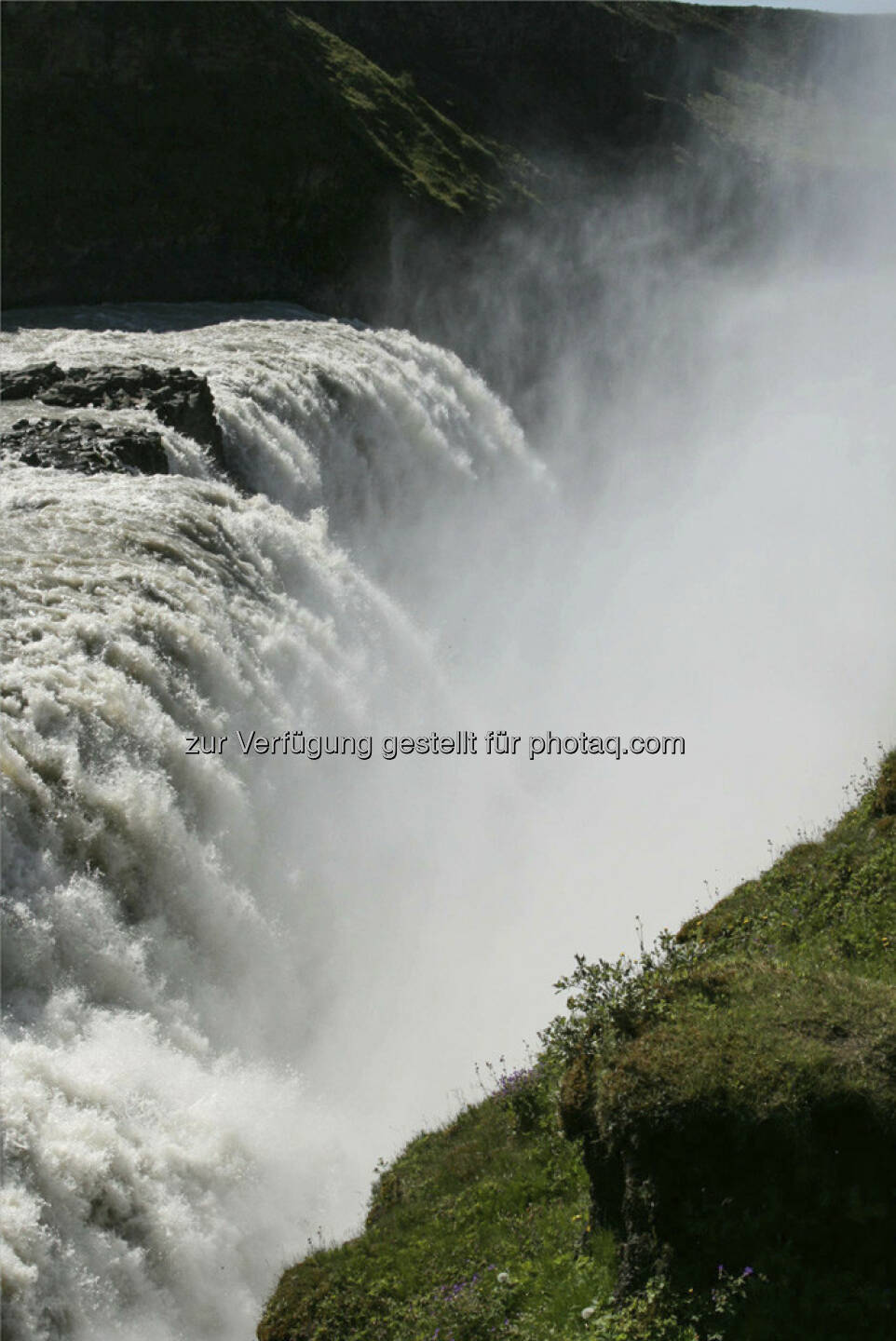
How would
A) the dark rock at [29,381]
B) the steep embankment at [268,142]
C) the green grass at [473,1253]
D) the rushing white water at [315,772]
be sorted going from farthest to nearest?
the steep embankment at [268,142] < the dark rock at [29,381] < the rushing white water at [315,772] < the green grass at [473,1253]

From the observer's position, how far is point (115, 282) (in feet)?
154

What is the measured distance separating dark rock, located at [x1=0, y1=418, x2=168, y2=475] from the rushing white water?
68 cm

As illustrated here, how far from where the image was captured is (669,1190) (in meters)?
7.82

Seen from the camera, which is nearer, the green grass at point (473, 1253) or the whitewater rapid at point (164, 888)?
the green grass at point (473, 1253)

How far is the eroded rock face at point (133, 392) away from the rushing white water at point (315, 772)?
3.52ft

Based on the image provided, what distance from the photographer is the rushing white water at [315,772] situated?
10.7 m

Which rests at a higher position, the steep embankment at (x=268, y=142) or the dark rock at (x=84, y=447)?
the steep embankment at (x=268, y=142)

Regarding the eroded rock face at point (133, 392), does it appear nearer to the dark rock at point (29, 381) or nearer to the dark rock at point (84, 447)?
the dark rock at point (29, 381)

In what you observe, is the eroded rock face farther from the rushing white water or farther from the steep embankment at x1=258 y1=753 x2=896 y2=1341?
the steep embankment at x1=258 y1=753 x2=896 y2=1341

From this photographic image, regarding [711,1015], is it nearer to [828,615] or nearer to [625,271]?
[828,615]

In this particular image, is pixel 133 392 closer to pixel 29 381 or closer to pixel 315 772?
pixel 29 381

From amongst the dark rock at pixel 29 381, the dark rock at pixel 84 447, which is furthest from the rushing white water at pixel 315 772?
the dark rock at pixel 29 381

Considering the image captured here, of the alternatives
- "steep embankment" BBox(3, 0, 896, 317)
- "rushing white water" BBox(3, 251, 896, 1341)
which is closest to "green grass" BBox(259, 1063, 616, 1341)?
"rushing white water" BBox(3, 251, 896, 1341)

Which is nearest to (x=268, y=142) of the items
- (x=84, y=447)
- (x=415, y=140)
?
(x=415, y=140)
